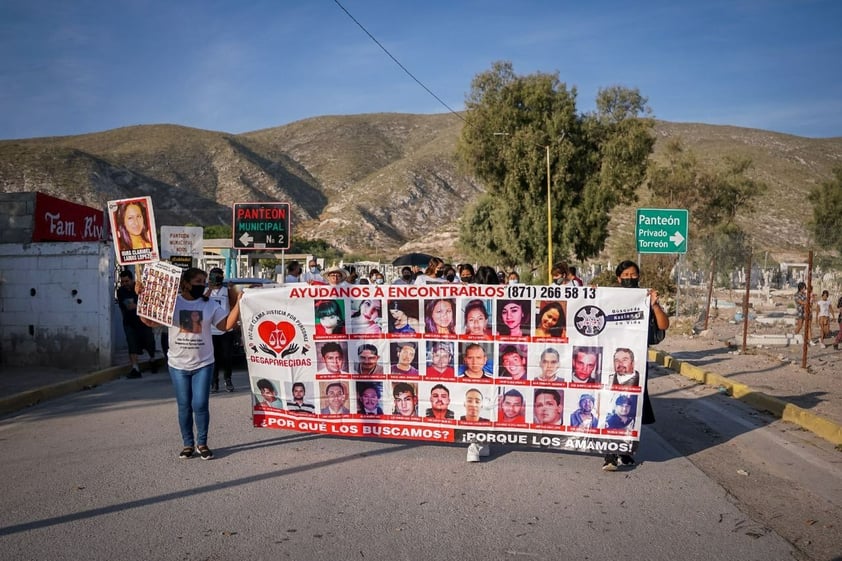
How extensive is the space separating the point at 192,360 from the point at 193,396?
1.26 ft

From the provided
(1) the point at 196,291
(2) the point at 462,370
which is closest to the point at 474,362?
(2) the point at 462,370

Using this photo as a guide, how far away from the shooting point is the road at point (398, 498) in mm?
4844

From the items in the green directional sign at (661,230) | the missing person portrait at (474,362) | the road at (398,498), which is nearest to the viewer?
the road at (398,498)

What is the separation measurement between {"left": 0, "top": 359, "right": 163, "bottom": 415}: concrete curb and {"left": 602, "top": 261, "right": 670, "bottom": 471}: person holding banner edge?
8.28m

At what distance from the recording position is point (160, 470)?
265 inches

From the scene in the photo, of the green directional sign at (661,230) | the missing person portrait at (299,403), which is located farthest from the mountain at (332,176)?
the missing person portrait at (299,403)

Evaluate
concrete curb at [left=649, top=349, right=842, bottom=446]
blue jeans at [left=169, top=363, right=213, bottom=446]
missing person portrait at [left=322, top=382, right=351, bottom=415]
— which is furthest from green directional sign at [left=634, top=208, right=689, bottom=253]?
blue jeans at [left=169, top=363, right=213, bottom=446]

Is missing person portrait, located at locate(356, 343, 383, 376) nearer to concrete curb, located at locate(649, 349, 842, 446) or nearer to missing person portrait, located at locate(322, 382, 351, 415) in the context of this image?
missing person portrait, located at locate(322, 382, 351, 415)

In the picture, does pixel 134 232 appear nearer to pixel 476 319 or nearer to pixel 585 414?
pixel 476 319

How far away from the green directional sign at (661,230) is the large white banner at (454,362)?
15639mm

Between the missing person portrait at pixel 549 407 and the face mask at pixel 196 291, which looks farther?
the face mask at pixel 196 291

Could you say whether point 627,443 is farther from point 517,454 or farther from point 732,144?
point 732,144

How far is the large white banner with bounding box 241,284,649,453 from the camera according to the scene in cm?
694

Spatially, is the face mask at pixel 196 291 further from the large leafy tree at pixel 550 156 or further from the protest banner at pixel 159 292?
the large leafy tree at pixel 550 156
